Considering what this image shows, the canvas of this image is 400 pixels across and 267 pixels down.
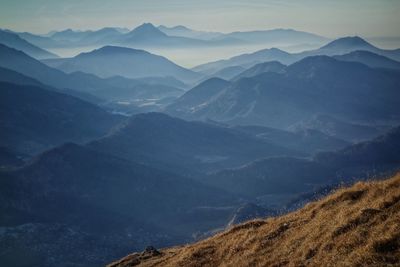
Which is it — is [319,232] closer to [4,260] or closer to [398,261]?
[398,261]

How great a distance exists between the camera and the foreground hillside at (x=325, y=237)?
19.1m

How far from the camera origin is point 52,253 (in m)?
197

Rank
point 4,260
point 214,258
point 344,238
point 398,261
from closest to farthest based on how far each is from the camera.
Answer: point 398,261
point 344,238
point 214,258
point 4,260

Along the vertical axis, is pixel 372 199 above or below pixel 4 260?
above

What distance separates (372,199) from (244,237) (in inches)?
311

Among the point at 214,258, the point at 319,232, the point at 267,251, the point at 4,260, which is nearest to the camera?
the point at 319,232

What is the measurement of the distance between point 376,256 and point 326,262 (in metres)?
2.34

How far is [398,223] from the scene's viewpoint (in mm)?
19812

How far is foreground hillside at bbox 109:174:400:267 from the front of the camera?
19109 millimetres

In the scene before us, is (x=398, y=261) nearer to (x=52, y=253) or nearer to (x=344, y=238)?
(x=344, y=238)

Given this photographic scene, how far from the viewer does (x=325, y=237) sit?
880 inches

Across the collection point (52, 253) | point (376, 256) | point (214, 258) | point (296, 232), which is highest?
point (376, 256)

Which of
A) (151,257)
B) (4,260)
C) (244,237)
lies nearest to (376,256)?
(244,237)

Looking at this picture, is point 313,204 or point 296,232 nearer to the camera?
point 296,232
